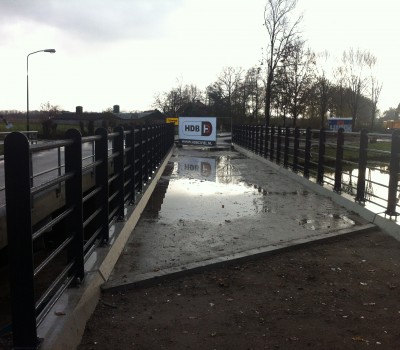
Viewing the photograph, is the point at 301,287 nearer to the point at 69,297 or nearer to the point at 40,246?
the point at 69,297

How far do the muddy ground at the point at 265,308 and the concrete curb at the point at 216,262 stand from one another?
0.22 feet

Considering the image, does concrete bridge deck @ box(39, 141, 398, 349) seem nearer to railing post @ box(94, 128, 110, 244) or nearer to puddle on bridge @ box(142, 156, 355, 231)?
puddle on bridge @ box(142, 156, 355, 231)

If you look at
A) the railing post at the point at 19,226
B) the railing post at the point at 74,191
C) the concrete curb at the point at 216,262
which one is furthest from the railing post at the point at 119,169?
the railing post at the point at 19,226

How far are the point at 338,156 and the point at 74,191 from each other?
22.1 ft

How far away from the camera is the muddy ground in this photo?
11.3 feet

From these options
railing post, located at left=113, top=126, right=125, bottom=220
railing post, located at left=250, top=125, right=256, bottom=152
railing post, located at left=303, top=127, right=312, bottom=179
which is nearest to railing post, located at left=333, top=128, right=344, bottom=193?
railing post, located at left=303, top=127, right=312, bottom=179

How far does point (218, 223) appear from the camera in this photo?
7.14 m

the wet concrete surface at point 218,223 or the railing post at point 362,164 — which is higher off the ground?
the railing post at point 362,164

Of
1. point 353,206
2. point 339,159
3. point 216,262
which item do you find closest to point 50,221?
point 216,262

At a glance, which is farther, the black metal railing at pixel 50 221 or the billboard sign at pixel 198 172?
the billboard sign at pixel 198 172

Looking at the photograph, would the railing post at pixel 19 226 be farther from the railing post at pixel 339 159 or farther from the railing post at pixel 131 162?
the railing post at pixel 339 159

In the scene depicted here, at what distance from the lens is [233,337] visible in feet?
11.5

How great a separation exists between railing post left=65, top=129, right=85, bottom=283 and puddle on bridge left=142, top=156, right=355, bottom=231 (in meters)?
3.32

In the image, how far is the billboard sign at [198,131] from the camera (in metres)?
28.7
